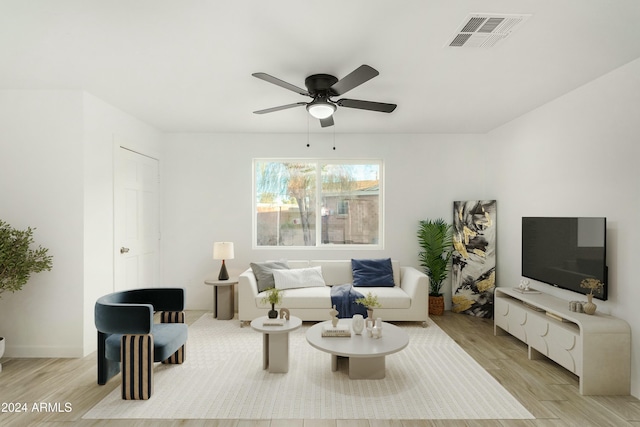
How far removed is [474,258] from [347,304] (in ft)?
6.55

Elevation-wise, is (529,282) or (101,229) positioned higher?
(101,229)

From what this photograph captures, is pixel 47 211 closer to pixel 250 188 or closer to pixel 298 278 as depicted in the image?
pixel 250 188

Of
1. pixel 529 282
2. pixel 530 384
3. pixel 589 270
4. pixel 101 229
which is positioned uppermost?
pixel 101 229

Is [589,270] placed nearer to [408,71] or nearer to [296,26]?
[408,71]

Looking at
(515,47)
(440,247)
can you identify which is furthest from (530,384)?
(515,47)

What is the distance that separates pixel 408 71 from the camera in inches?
119

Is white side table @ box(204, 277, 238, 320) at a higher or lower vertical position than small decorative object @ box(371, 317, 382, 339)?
lower

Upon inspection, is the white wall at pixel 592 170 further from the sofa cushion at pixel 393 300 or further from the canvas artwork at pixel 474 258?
Answer: the sofa cushion at pixel 393 300

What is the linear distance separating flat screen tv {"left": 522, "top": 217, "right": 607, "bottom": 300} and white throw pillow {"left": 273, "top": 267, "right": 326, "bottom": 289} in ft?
8.30

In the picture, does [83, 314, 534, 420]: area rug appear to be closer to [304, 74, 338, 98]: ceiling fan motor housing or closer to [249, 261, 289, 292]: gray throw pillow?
[249, 261, 289, 292]: gray throw pillow

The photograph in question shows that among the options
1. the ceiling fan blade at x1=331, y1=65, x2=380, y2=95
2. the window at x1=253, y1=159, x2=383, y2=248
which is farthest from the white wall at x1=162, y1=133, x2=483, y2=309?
the ceiling fan blade at x1=331, y1=65, x2=380, y2=95

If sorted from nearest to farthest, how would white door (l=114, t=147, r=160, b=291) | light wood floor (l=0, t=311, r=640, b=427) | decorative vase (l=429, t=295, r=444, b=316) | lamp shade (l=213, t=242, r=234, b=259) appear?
light wood floor (l=0, t=311, r=640, b=427), white door (l=114, t=147, r=160, b=291), lamp shade (l=213, t=242, r=234, b=259), decorative vase (l=429, t=295, r=444, b=316)

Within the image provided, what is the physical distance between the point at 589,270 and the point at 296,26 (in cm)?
316

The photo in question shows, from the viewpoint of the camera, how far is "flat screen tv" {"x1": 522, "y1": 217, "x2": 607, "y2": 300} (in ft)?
9.86
